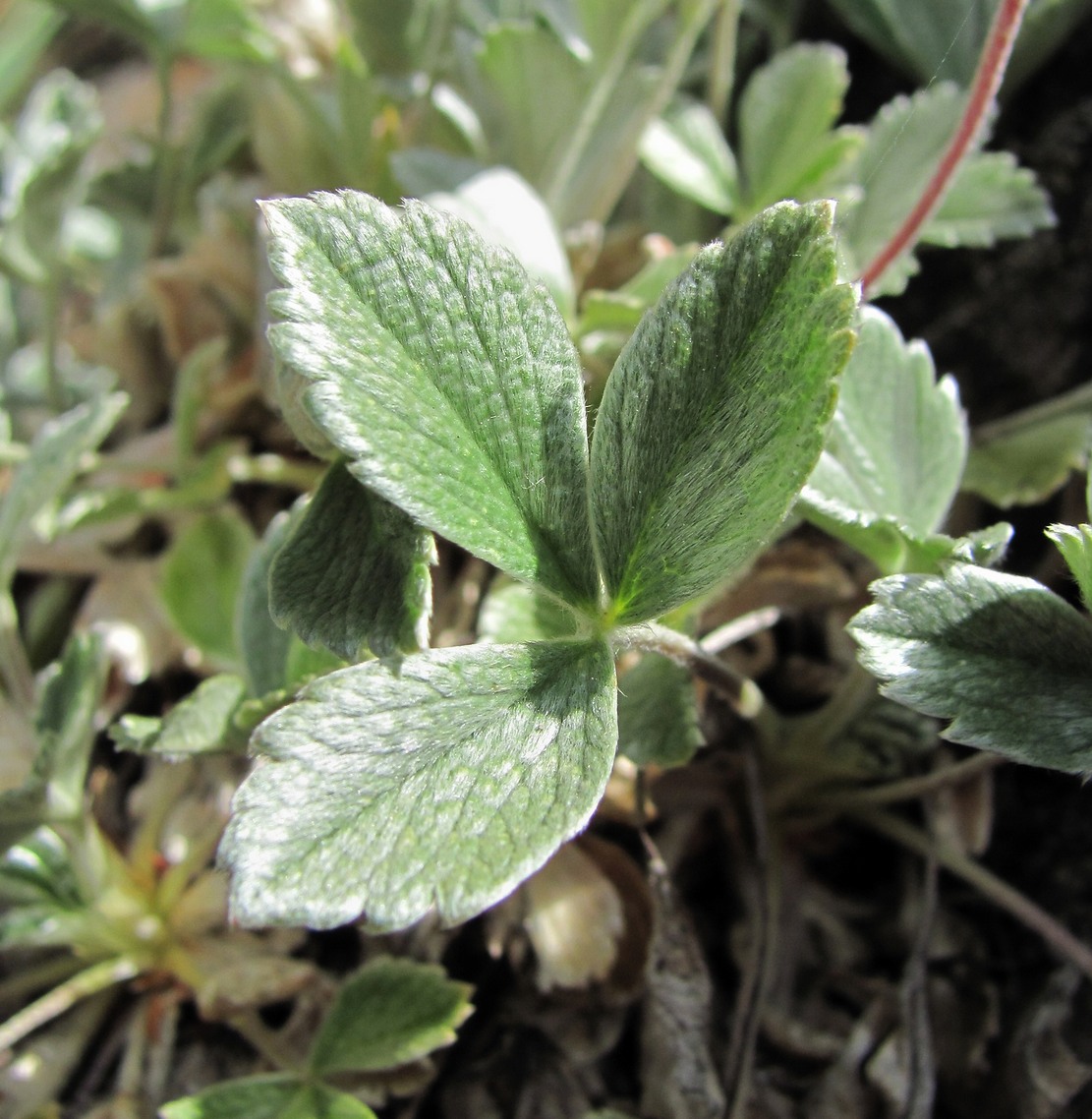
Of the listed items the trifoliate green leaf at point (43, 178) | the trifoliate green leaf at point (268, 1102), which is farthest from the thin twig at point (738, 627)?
the trifoliate green leaf at point (43, 178)

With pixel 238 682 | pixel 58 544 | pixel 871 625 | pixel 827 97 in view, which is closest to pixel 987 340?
pixel 827 97

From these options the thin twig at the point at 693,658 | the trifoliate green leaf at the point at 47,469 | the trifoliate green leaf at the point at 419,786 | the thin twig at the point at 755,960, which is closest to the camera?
the trifoliate green leaf at the point at 419,786

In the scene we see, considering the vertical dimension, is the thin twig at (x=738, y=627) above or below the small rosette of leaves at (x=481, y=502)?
below

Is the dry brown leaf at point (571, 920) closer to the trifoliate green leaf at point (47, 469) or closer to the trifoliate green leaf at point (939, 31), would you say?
the trifoliate green leaf at point (47, 469)

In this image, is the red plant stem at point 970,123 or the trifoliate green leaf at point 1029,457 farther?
the trifoliate green leaf at point 1029,457

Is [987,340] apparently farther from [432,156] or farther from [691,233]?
[432,156]

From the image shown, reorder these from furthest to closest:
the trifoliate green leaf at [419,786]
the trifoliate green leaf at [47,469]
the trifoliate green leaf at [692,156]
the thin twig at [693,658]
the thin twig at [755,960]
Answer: the trifoliate green leaf at [692,156]
the trifoliate green leaf at [47,469]
the thin twig at [755,960]
the thin twig at [693,658]
the trifoliate green leaf at [419,786]

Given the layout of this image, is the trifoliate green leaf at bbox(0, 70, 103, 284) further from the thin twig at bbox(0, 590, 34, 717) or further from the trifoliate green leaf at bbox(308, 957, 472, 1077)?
the trifoliate green leaf at bbox(308, 957, 472, 1077)
